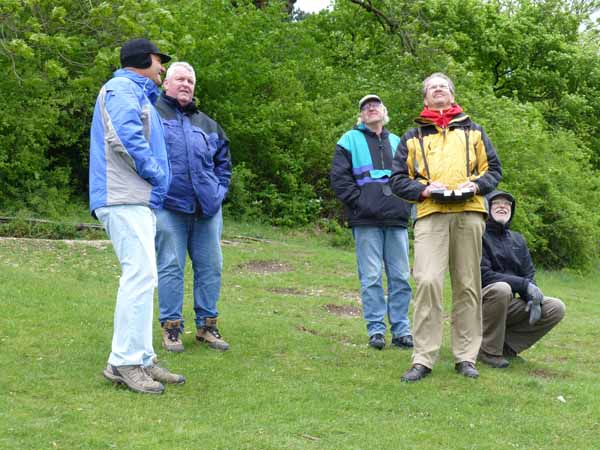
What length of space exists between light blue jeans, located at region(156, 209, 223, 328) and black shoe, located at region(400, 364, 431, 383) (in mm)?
1807

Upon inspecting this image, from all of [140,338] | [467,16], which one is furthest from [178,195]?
[467,16]

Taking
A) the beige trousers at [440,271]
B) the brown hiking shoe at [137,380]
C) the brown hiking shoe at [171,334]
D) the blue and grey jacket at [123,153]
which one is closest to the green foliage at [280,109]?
the brown hiking shoe at [171,334]

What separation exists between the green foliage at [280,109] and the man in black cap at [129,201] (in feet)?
28.5

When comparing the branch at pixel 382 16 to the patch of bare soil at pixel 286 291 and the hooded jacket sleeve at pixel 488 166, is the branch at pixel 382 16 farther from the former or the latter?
the hooded jacket sleeve at pixel 488 166

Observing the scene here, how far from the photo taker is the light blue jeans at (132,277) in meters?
5.67

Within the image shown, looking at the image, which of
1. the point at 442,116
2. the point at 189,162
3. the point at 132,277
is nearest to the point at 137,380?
the point at 132,277

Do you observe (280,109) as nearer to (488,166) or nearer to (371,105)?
(371,105)

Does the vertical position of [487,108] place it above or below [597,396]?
above

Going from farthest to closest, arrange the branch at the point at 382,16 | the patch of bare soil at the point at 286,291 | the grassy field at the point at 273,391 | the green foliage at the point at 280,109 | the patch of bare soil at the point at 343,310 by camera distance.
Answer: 1. the branch at the point at 382,16
2. the green foliage at the point at 280,109
3. the patch of bare soil at the point at 286,291
4. the patch of bare soil at the point at 343,310
5. the grassy field at the point at 273,391

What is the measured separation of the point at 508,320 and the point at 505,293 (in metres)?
0.37

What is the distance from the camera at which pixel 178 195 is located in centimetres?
691

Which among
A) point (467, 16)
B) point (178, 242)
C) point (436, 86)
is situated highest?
point (467, 16)

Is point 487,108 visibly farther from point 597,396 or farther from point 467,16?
point 597,396

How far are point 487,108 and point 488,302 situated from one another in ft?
40.9
